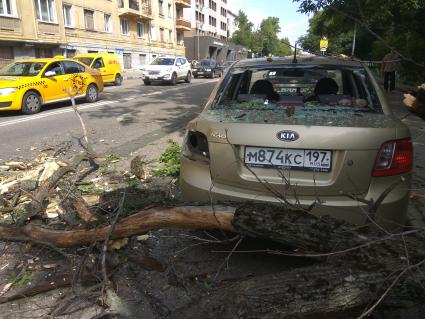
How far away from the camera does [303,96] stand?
4.04 metres

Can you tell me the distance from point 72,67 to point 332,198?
1281cm

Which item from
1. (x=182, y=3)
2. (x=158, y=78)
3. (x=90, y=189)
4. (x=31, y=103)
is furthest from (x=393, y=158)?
(x=182, y=3)

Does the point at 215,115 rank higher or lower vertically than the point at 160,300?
higher

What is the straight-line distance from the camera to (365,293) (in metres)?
2.06

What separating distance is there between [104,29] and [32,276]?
35.0 m

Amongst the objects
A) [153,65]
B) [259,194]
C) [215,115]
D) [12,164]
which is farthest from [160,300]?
[153,65]

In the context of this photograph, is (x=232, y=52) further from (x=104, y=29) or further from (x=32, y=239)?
(x=32, y=239)

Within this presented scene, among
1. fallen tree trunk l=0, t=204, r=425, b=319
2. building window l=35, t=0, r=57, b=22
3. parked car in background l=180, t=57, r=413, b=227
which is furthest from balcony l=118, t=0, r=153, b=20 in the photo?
fallen tree trunk l=0, t=204, r=425, b=319

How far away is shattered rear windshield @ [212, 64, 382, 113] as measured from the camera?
11.3 ft

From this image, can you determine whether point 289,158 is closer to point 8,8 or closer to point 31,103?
point 31,103

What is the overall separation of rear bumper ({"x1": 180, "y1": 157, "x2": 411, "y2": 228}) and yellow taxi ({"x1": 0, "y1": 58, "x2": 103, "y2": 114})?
8702mm

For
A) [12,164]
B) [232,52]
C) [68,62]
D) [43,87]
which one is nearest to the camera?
[12,164]

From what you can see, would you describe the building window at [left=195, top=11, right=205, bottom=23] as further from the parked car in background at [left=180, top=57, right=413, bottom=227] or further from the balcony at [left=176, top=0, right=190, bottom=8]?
the parked car in background at [left=180, top=57, right=413, bottom=227]

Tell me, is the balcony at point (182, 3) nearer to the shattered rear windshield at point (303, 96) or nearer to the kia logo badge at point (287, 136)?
the shattered rear windshield at point (303, 96)
